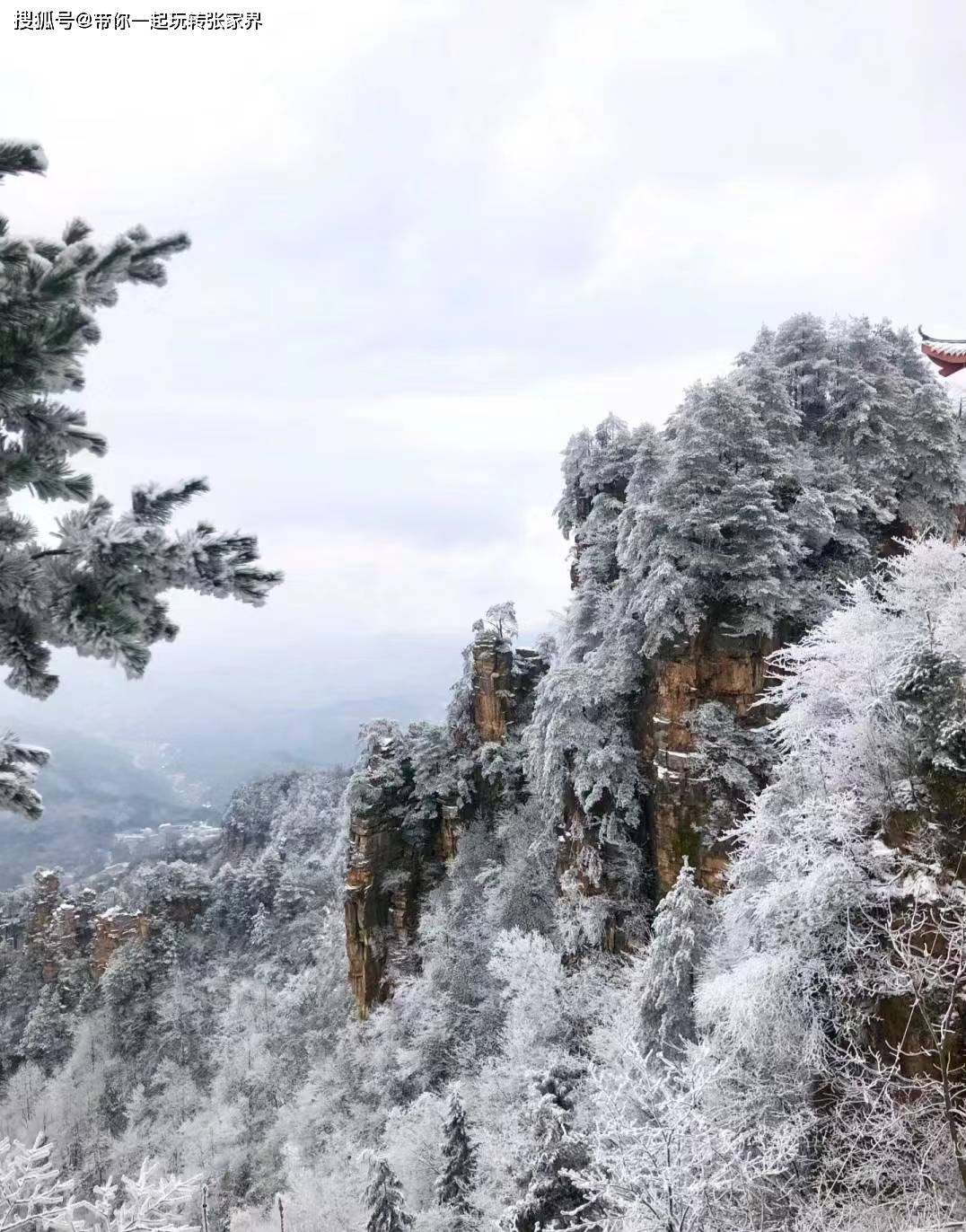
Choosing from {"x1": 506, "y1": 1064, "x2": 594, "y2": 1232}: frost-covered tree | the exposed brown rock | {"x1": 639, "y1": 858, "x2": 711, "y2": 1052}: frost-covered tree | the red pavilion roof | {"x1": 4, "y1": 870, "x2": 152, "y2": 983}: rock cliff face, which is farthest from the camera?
{"x1": 4, "y1": 870, "x2": 152, "y2": 983}: rock cliff face

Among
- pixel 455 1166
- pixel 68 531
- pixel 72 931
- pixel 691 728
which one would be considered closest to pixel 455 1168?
pixel 455 1166

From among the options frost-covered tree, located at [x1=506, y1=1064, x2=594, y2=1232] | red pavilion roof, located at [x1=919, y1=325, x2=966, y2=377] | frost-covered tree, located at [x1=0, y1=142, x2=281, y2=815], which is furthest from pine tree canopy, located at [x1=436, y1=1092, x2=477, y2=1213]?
red pavilion roof, located at [x1=919, y1=325, x2=966, y2=377]

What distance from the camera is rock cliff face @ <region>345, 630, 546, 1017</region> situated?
27.8m

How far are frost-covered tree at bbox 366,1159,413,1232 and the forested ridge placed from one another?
77mm

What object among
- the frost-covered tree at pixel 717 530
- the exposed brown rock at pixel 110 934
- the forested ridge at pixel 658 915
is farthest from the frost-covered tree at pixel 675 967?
the exposed brown rock at pixel 110 934

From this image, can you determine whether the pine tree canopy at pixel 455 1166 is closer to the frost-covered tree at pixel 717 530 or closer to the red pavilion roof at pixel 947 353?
the frost-covered tree at pixel 717 530

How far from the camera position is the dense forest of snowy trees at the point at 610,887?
8.49m

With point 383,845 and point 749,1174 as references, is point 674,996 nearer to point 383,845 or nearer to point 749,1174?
point 749,1174

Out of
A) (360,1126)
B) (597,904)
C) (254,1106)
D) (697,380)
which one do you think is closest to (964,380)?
(697,380)

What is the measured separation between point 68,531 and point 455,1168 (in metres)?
19.0

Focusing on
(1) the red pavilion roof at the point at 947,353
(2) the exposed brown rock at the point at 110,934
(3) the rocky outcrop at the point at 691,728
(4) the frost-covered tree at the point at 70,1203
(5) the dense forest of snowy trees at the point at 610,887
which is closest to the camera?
(5) the dense forest of snowy trees at the point at 610,887

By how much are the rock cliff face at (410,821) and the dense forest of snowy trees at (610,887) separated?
0.45ft

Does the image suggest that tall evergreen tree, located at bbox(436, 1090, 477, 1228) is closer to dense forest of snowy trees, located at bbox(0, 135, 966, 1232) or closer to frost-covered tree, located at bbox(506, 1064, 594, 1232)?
dense forest of snowy trees, located at bbox(0, 135, 966, 1232)

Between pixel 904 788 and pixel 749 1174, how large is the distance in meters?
6.20
